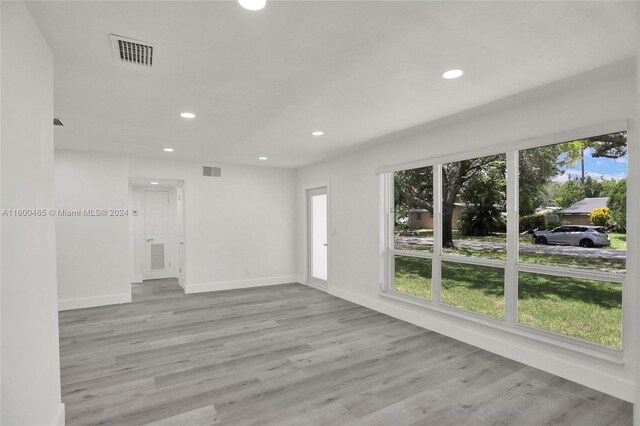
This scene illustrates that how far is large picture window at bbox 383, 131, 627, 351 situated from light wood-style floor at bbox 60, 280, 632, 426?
61 centimetres

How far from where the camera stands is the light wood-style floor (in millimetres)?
2369

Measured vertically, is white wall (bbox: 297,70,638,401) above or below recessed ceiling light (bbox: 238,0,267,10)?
below

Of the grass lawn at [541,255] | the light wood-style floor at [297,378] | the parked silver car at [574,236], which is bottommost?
the light wood-style floor at [297,378]

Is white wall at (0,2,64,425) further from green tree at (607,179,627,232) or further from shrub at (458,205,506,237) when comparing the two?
green tree at (607,179,627,232)

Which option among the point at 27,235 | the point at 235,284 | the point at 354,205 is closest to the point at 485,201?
the point at 354,205

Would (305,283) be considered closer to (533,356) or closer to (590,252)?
(533,356)

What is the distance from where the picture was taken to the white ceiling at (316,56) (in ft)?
5.71

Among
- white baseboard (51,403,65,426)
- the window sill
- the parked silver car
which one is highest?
the parked silver car

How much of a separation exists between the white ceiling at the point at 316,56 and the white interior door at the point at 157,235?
160 inches

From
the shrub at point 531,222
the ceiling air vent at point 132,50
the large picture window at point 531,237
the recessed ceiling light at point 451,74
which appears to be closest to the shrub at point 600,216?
the large picture window at point 531,237

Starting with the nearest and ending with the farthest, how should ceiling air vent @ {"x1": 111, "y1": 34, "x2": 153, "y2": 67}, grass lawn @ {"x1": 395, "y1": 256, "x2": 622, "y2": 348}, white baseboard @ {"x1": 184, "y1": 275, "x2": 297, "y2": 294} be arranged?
1. ceiling air vent @ {"x1": 111, "y1": 34, "x2": 153, "y2": 67}
2. grass lawn @ {"x1": 395, "y1": 256, "x2": 622, "y2": 348}
3. white baseboard @ {"x1": 184, "y1": 275, "x2": 297, "y2": 294}

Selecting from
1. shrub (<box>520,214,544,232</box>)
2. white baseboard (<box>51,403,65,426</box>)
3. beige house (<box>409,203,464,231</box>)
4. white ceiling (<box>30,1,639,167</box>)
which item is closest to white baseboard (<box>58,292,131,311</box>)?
white ceiling (<box>30,1,639,167</box>)

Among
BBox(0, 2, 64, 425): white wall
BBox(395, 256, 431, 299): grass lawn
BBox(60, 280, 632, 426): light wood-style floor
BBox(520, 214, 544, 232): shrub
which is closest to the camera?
BBox(0, 2, 64, 425): white wall

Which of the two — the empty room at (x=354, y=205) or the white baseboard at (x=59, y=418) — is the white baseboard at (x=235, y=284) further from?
the white baseboard at (x=59, y=418)
